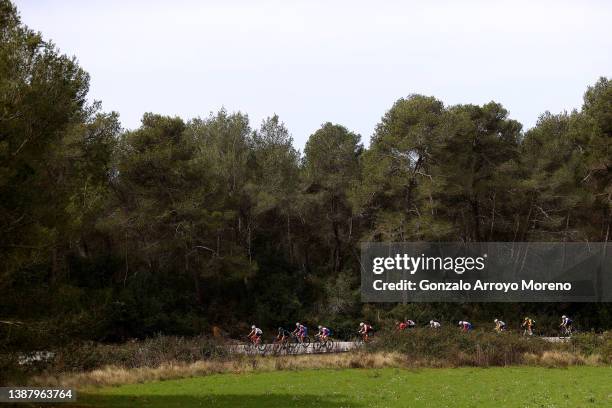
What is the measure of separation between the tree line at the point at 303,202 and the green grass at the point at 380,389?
17989mm

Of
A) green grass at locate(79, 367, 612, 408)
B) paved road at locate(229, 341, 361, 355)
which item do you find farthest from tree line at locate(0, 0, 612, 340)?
green grass at locate(79, 367, 612, 408)

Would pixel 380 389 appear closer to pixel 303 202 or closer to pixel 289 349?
pixel 289 349

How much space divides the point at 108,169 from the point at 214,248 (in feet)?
31.8

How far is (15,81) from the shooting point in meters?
20.2

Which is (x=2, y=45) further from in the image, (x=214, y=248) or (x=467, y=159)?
(x=467, y=159)

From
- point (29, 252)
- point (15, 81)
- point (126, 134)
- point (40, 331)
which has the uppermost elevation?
point (126, 134)

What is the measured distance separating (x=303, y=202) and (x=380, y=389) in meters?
33.9

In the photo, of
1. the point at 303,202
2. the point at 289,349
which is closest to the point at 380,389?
the point at 289,349

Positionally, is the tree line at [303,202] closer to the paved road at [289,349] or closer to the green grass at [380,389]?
the paved road at [289,349]

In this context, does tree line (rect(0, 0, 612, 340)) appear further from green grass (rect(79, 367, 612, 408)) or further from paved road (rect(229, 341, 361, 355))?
green grass (rect(79, 367, 612, 408))

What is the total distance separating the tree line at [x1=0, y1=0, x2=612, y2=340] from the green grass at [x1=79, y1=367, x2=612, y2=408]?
18.0m

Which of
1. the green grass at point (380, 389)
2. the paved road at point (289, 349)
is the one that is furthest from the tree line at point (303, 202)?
the green grass at point (380, 389)

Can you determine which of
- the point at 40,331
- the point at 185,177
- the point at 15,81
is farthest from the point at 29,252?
the point at 185,177

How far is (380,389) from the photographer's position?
26.8 metres
